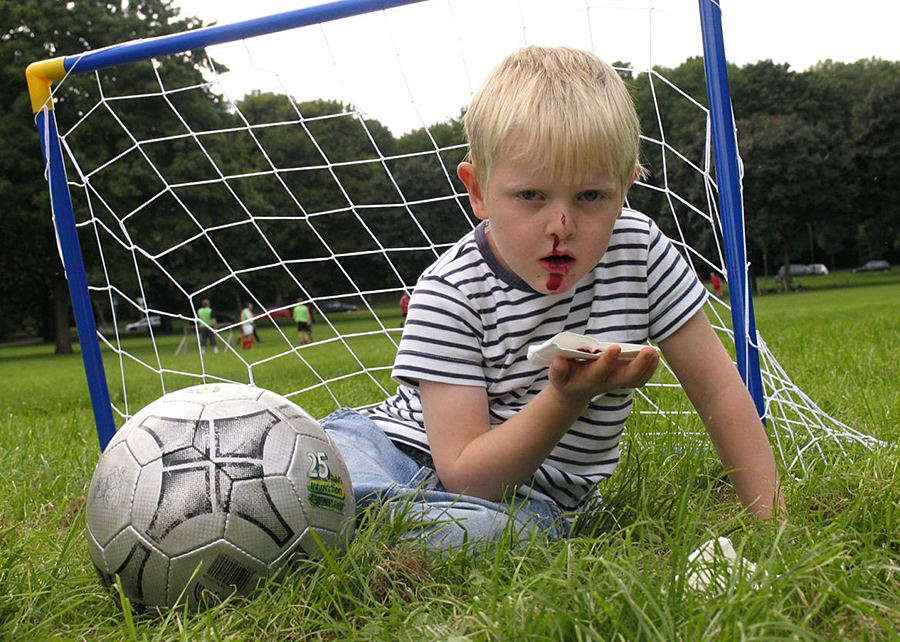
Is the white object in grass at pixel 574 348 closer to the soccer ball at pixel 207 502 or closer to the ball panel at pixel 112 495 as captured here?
the soccer ball at pixel 207 502

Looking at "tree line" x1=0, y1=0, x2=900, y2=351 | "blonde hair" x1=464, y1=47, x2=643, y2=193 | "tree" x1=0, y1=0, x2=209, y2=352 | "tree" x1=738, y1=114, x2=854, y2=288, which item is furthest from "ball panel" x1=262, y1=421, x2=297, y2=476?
"tree" x1=738, y1=114, x2=854, y2=288

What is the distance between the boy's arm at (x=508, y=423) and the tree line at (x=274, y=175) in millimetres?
5454

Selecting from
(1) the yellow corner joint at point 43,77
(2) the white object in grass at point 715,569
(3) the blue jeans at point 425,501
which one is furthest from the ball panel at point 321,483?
(1) the yellow corner joint at point 43,77

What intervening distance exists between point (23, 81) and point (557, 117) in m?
23.2

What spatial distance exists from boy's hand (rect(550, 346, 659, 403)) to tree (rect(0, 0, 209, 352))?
1992 cm

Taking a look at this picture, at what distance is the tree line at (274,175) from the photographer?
17.9 metres

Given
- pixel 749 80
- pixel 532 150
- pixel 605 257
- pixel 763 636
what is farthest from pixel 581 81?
pixel 749 80

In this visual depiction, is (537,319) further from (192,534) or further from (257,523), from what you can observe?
(192,534)

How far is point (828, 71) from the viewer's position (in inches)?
1984

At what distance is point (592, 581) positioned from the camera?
57.2 inches

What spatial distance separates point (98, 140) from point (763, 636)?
2080 centimetres

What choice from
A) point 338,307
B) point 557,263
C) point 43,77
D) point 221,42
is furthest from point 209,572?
point 338,307

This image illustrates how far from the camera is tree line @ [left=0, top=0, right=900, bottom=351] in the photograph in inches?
705

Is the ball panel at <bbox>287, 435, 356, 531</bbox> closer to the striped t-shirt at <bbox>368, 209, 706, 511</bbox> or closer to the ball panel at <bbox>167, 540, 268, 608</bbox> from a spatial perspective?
the ball panel at <bbox>167, 540, 268, 608</bbox>
